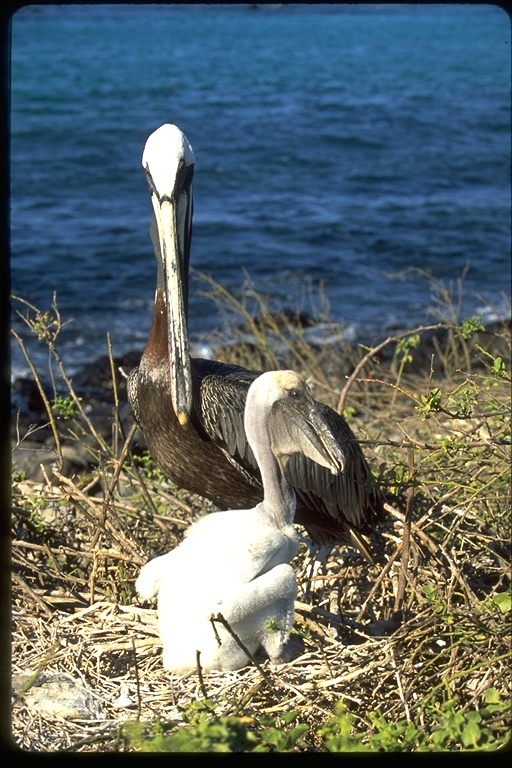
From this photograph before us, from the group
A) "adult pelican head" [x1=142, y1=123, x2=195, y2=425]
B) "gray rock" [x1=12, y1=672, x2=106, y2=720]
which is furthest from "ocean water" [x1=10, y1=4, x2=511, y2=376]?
"gray rock" [x1=12, y1=672, x2=106, y2=720]

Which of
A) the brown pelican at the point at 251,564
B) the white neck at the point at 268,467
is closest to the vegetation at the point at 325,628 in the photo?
the brown pelican at the point at 251,564

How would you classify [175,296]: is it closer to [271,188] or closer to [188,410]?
[188,410]

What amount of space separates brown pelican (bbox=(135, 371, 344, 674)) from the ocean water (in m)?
2.24

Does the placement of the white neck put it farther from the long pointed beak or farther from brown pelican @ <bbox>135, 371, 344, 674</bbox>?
the long pointed beak

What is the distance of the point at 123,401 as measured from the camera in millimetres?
10766

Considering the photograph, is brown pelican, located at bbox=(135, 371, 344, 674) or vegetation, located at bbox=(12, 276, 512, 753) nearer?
vegetation, located at bbox=(12, 276, 512, 753)

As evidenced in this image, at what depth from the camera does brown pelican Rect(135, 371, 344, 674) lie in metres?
4.01

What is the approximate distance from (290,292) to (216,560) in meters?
11.5

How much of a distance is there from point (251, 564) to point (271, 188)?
733 inches

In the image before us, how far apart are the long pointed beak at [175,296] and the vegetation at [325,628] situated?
2.03 ft

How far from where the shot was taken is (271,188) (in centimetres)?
2206

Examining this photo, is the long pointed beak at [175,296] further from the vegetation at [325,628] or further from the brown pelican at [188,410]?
the vegetation at [325,628]

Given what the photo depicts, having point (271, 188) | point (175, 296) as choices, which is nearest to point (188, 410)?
point (175, 296)
